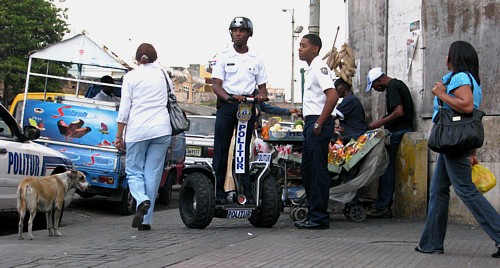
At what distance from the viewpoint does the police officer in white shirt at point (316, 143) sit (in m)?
7.64

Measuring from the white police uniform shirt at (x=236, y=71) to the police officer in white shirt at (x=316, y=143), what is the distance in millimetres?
635

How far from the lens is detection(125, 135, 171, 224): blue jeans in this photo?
7.64 m

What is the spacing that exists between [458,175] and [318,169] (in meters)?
2.09

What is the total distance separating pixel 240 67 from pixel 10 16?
36.0 meters

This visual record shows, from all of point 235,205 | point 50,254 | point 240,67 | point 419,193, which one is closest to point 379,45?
point 419,193

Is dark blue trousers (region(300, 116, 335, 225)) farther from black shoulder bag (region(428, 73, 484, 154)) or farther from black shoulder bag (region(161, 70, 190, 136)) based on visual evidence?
black shoulder bag (region(428, 73, 484, 154))

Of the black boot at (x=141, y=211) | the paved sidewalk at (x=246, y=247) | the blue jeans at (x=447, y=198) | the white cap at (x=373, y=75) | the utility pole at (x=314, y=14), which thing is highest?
the utility pole at (x=314, y=14)

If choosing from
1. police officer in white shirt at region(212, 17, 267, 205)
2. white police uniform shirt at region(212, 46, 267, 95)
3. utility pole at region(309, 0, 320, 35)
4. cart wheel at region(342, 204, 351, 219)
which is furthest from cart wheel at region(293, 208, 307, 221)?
utility pole at region(309, 0, 320, 35)

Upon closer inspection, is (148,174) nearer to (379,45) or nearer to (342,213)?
(342,213)

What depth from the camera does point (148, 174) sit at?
7.73 meters

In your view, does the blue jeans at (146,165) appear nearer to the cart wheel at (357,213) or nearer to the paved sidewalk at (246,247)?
the paved sidewalk at (246,247)

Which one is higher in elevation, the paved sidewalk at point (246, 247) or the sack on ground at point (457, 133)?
the sack on ground at point (457, 133)

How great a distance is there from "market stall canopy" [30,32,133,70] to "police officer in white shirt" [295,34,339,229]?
20.0 ft

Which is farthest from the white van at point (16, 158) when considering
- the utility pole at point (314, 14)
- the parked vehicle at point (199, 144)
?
the utility pole at point (314, 14)
